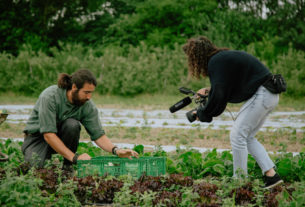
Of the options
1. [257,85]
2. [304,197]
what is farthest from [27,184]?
[257,85]

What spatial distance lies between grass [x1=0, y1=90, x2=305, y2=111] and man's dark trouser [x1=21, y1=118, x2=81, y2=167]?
899 centimetres

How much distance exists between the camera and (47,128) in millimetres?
3881

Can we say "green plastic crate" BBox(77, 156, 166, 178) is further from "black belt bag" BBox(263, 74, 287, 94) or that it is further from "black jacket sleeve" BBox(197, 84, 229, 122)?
"black belt bag" BBox(263, 74, 287, 94)

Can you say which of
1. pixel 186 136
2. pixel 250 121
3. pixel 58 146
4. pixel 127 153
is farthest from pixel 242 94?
pixel 186 136

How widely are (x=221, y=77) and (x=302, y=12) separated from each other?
64.8ft

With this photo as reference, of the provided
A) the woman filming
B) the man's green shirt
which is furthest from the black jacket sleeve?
the man's green shirt

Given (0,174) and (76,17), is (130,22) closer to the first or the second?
(76,17)

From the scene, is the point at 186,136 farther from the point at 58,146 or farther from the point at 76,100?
the point at 58,146

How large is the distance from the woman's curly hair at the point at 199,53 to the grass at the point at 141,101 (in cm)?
930

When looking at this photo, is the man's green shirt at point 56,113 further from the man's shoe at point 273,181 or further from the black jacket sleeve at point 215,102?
the man's shoe at point 273,181

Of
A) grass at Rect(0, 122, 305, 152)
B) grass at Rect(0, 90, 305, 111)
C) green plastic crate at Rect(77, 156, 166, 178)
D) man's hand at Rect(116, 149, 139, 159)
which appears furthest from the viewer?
grass at Rect(0, 90, 305, 111)

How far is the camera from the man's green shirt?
393 centimetres

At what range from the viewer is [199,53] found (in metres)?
3.79

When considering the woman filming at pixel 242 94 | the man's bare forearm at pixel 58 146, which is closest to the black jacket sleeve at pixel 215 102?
the woman filming at pixel 242 94
